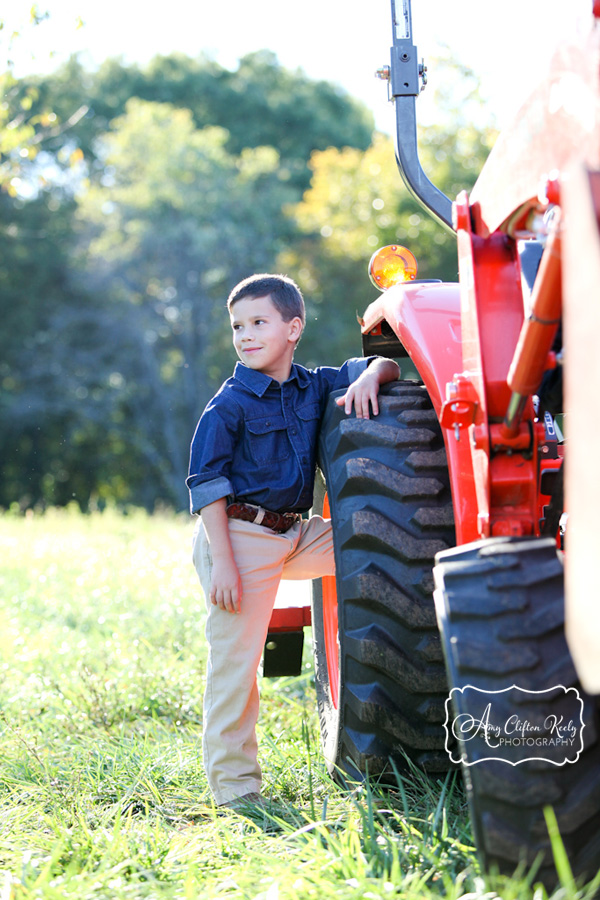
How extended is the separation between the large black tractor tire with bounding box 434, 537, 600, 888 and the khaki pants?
1.14 m

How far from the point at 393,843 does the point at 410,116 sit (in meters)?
2.11

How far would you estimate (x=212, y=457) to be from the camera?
273cm

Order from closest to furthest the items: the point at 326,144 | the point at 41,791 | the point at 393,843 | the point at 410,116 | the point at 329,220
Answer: the point at 393,843 → the point at 41,791 → the point at 410,116 → the point at 329,220 → the point at 326,144

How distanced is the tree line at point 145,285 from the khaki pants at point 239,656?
732 inches

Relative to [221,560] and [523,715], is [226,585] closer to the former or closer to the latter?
[221,560]

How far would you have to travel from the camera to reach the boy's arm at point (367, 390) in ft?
8.34

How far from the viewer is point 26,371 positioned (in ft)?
74.2

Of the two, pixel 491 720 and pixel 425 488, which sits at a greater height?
pixel 425 488

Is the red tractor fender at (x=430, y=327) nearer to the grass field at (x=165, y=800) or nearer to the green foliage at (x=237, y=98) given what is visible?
the grass field at (x=165, y=800)

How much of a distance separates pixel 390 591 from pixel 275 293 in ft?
3.46

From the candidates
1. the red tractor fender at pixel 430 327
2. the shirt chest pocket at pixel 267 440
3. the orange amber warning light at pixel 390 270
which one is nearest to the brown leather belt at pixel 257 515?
the shirt chest pocket at pixel 267 440

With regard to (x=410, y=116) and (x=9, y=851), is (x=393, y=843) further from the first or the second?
(x=410, y=116)

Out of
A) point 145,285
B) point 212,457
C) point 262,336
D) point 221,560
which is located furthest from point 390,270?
point 145,285

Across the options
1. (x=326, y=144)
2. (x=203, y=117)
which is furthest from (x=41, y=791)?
(x=203, y=117)
